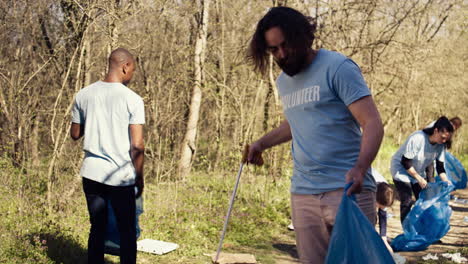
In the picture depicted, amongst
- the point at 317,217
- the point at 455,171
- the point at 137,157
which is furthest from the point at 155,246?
the point at 455,171

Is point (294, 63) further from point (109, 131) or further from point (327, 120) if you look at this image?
point (109, 131)

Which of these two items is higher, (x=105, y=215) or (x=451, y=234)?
(x=105, y=215)

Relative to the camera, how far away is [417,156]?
6238 mm

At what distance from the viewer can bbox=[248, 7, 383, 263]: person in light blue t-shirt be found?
8.02ft

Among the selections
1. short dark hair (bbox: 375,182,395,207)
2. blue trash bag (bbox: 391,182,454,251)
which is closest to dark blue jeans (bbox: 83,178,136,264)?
short dark hair (bbox: 375,182,395,207)

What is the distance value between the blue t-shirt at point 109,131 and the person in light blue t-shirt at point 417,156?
3.64 metres

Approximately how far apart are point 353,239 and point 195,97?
799 centimetres

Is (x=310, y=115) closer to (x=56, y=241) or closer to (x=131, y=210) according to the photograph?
(x=131, y=210)

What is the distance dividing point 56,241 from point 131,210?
1415 millimetres

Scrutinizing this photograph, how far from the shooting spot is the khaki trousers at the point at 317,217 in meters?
2.59

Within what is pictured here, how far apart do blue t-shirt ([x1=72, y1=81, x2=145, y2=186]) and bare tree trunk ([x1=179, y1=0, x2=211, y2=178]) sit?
216 inches

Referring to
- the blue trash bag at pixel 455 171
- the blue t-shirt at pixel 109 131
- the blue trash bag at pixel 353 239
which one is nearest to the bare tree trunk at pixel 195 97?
the blue trash bag at pixel 455 171

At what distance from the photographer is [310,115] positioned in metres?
2.61

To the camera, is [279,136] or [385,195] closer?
[279,136]
